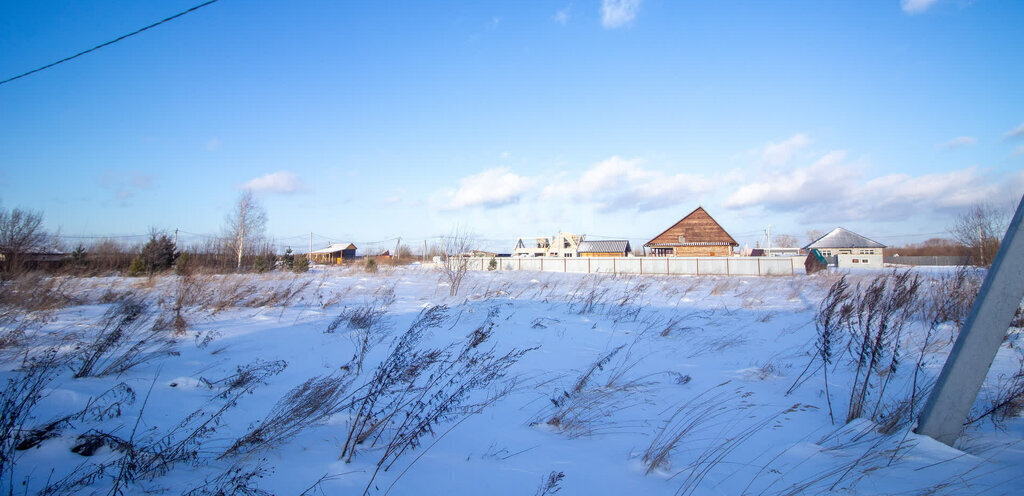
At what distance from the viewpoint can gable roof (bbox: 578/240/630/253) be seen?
1832 inches

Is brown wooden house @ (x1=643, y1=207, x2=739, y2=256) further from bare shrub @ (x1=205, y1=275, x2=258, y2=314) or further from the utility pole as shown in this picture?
bare shrub @ (x1=205, y1=275, x2=258, y2=314)

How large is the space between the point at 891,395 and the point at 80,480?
554 cm

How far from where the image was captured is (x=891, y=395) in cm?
351

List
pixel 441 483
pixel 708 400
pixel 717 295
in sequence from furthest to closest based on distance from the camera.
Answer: pixel 717 295
pixel 708 400
pixel 441 483

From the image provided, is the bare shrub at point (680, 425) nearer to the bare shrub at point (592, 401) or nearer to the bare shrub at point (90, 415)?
the bare shrub at point (592, 401)

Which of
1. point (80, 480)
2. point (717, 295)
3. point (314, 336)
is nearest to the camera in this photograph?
point (80, 480)

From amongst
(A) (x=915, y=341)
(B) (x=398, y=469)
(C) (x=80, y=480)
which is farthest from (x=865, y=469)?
(A) (x=915, y=341)

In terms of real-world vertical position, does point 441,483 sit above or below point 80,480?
below

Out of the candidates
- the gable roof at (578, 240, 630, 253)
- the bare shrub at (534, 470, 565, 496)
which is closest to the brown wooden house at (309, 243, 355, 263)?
the gable roof at (578, 240, 630, 253)

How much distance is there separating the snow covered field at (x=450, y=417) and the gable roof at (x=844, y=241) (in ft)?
165

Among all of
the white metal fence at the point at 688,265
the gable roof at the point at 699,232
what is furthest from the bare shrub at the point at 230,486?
the gable roof at the point at 699,232

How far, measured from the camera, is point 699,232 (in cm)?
3753

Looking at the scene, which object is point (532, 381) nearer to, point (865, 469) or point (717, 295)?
point (865, 469)

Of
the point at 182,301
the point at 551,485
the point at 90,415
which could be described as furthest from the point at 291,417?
the point at 182,301
